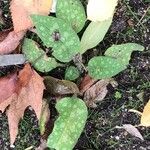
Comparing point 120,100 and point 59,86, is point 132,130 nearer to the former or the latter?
point 120,100

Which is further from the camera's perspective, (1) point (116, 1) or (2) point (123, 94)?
(2) point (123, 94)

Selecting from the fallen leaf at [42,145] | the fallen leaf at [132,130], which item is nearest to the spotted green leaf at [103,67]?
the fallen leaf at [132,130]

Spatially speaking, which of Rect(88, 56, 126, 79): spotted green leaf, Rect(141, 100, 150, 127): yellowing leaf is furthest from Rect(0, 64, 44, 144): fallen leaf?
Rect(141, 100, 150, 127): yellowing leaf

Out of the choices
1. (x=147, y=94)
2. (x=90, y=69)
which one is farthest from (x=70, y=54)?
(x=147, y=94)

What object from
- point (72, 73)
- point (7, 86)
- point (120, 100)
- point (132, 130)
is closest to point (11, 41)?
point (7, 86)

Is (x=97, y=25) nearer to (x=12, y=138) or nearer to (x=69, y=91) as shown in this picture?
(x=69, y=91)
